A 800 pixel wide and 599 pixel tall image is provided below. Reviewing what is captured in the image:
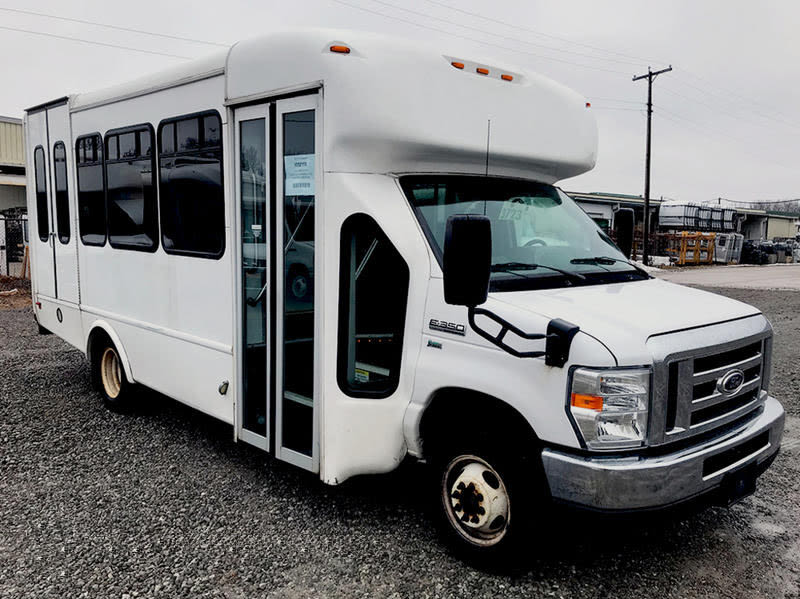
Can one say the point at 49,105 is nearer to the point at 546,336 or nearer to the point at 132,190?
the point at 132,190

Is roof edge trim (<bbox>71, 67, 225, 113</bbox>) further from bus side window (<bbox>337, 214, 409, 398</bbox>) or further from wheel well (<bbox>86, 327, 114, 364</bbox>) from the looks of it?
wheel well (<bbox>86, 327, 114, 364</bbox>)

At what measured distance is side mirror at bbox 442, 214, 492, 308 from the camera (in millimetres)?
2938

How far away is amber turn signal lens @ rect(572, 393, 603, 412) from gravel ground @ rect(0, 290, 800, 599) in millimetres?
519

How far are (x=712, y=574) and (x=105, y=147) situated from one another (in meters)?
5.63

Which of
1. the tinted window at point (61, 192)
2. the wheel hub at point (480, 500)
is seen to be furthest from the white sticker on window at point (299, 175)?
the tinted window at point (61, 192)

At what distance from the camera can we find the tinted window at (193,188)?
4609mm

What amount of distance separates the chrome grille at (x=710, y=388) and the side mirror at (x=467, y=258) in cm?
94

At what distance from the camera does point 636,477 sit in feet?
9.64

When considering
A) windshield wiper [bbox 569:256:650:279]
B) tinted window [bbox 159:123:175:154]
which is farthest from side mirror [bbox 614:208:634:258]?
tinted window [bbox 159:123:175:154]

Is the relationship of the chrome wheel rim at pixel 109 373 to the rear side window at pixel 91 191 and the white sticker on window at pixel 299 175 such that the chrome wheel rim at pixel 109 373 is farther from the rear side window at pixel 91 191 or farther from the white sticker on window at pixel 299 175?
the white sticker on window at pixel 299 175

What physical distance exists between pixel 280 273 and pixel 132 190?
2224mm

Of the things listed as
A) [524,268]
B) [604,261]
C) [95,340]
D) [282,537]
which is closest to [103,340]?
[95,340]

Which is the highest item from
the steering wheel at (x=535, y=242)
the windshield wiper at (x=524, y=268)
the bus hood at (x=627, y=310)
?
the steering wheel at (x=535, y=242)

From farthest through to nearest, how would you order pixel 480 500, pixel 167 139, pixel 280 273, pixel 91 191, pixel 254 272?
1. pixel 91 191
2. pixel 167 139
3. pixel 254 272
4. pixel 280 273
5. pixel 480 500
